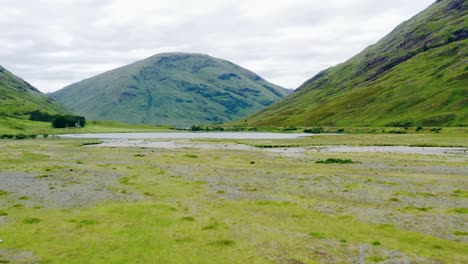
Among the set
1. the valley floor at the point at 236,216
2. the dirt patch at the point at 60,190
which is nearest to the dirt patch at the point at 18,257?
the valley floor at the point at 236,216

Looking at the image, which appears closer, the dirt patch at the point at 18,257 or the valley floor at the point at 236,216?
the dirt patch at the point at 18,257

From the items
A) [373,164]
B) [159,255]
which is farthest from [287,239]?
[373,164]

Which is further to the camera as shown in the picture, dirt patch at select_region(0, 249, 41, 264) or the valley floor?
the valley floor

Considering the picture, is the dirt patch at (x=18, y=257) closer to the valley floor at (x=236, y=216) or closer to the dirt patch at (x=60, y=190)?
the valley floor at (x=236, y=216)

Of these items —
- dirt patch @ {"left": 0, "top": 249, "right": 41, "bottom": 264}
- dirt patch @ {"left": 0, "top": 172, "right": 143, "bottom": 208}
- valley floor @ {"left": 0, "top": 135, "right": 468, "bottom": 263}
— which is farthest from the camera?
dirt patch @ {"left": 0, "top": 172, "right": 143, "bottom": 208}

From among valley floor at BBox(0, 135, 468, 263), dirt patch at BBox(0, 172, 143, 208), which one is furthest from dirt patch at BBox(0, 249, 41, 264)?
dirt patch at BBox(0, 172, 143, 208)

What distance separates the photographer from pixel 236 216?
97.2 feet

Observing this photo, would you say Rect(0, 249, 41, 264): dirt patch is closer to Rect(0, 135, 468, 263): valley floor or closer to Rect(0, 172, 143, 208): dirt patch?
Rect(0, 135, 468, 263): valley floor

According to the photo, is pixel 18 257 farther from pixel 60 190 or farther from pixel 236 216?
pixel 60 190

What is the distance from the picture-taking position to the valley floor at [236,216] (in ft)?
69.4

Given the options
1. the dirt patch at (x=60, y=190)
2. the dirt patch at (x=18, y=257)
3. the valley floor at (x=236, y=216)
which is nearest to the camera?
the dirt patch at (x=18, y=257)

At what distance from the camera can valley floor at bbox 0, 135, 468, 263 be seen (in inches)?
833

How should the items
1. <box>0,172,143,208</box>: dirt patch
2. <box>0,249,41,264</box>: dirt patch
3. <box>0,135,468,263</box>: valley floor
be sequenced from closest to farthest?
<box>0,249,41,264</box>: dirt patch
<box>0,135,468,263</box>: valley floor
<box>0,172,143,208</box>: dirt patch

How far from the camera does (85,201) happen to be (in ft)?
115
